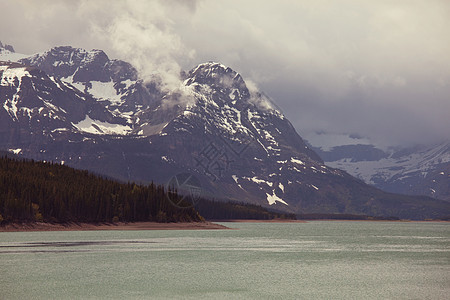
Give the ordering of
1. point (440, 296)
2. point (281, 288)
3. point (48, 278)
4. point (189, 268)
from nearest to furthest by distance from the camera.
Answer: point (440, 296), point (281, 288), point (48, 278), point (189, 268)

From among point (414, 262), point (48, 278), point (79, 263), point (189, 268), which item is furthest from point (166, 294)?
point (414, 262)

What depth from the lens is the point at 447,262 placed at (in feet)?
363

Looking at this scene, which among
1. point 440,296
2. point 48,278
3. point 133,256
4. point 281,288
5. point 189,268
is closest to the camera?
point 440,296

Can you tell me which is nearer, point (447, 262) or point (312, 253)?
point (447, 262)

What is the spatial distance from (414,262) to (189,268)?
41.3 metres

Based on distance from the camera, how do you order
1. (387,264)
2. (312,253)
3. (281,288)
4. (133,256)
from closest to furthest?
1. (281,288)
2. (387,264)
3. (133,256)
4. (312,253)

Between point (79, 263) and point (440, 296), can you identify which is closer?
point (440, 296)

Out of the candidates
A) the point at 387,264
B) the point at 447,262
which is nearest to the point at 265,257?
the point at 387,264

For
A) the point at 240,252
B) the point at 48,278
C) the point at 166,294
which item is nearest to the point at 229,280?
the point at 166,294

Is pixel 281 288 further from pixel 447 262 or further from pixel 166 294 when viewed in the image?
pixel 447 262

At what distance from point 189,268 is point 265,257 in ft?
80.0

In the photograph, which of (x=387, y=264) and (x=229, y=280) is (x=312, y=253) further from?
(x=229, y=280)

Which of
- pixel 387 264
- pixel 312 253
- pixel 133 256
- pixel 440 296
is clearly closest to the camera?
pixel 440 296

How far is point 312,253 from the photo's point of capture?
129500 mm
